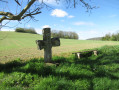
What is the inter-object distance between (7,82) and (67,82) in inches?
68.5

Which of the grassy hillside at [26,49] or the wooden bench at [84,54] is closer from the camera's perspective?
the wooden bench at [84,54]

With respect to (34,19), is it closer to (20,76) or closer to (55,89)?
(20,76)

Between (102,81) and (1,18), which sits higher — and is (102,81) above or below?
below

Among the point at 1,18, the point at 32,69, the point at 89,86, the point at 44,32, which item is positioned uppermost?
the point at 1,18

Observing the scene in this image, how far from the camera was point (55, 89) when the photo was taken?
2.50 metres

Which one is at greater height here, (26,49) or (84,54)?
(84,54)

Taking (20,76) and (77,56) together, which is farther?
(77,56)

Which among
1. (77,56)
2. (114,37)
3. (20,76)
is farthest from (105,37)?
(20,76)

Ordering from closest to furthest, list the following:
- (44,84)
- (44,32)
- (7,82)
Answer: (44,84) → (7,82) → (44,32)

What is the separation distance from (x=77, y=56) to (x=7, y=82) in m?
4.91

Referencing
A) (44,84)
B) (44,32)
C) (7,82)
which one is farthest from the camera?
(44,32)

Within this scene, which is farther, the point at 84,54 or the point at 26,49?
the point at 26,49

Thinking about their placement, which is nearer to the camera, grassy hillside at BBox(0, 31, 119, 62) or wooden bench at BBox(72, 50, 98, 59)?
wooden bench at BBox(72, 50, 98, 59)

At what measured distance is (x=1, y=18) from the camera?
149 inches
